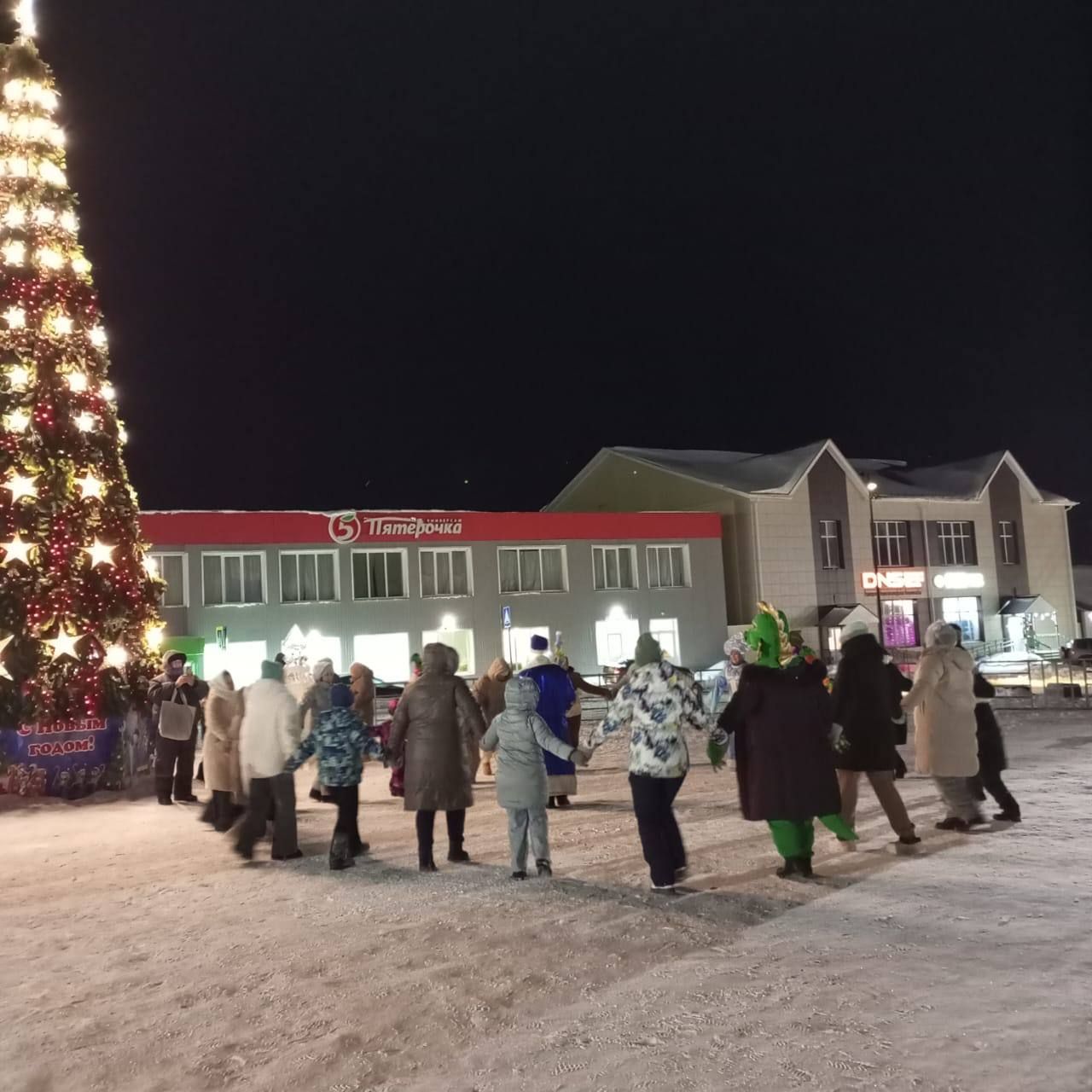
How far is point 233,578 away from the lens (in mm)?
30406

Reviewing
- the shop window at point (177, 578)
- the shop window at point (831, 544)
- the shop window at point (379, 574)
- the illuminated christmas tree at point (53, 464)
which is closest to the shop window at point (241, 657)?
the shop window at point (177, 578)

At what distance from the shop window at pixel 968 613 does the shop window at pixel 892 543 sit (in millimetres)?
3083

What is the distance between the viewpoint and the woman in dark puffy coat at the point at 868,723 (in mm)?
6961

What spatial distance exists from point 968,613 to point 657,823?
42833 mm

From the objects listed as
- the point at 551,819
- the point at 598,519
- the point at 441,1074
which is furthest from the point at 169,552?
the point at 441,1074

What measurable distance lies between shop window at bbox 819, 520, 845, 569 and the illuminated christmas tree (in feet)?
107

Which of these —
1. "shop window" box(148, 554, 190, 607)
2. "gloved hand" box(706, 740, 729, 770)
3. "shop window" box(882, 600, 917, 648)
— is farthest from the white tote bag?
"shop window" box(882, 600, 917, 648)

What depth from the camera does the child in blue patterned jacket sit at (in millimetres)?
7281

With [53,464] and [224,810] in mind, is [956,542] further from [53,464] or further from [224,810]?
[224,810]

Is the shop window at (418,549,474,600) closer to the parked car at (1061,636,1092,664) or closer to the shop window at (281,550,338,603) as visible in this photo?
the shop window at (281,550,338,603)

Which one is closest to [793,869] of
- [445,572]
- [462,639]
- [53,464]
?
[53,464]

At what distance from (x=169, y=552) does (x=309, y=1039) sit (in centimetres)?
2730

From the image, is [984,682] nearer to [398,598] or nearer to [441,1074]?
[441,1074]

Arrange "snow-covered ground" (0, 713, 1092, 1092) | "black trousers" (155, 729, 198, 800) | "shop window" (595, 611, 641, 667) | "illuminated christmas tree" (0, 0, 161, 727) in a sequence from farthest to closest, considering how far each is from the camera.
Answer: "shop window" (595, 611, 641, 667)
"illuminated christmas tree" (0, 0, 161, 727)
"black trousers" (155, 729, 198, 800)
"snow-covered ground" (0, 713, 1092, 1092)
